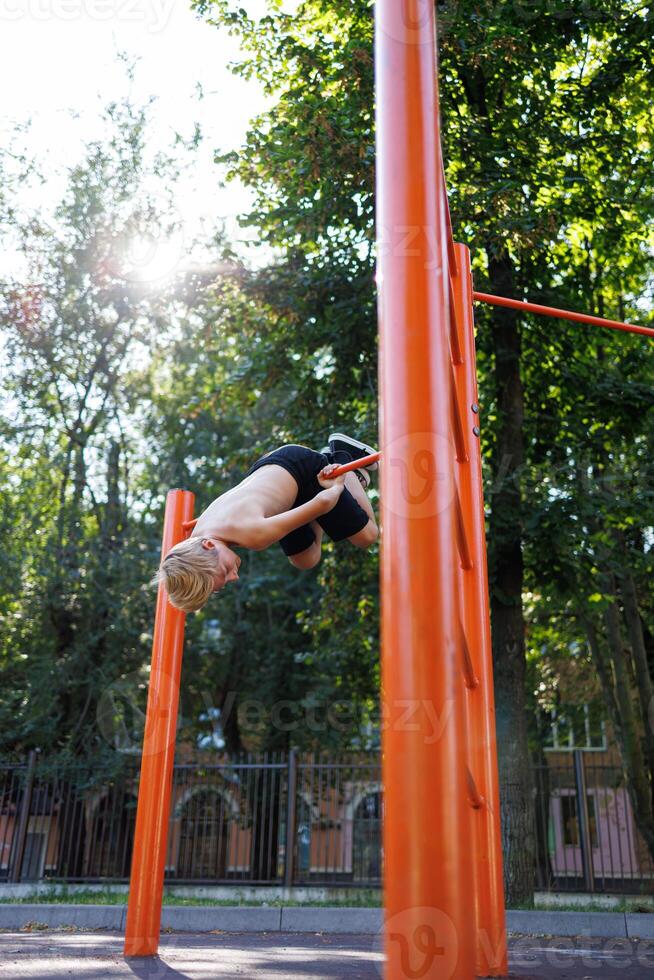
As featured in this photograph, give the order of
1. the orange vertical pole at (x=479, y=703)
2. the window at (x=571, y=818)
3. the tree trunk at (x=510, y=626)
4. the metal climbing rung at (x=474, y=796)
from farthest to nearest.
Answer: the window at (x=571, y=818) → the tree trunk at (x=510, y=626) → the orange vertical pole at (x=479, y=703) → the metal climbing rung at (x=474, y=796)

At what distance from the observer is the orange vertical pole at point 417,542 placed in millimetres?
1445

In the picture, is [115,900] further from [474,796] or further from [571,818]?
[571,818]

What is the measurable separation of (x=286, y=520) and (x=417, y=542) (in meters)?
2.35

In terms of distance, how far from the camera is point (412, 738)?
1.51 m

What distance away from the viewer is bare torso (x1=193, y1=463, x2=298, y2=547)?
4.01m

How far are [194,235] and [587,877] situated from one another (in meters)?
11.4

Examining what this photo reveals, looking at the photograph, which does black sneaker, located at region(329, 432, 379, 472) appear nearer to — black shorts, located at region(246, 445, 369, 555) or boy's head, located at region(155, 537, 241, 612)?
black shorts, located at region(246, 445, 369, 555)

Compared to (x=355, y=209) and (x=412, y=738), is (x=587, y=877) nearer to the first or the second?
(x=355, y=209)

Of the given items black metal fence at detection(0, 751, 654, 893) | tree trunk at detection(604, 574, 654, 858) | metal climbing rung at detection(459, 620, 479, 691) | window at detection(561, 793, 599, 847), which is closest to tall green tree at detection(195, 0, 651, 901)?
tree trunk at detection(604, 574, 654, 858)

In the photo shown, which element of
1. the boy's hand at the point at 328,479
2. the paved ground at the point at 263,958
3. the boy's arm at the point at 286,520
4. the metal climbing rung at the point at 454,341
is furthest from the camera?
the boy's hand at the point at 328,479

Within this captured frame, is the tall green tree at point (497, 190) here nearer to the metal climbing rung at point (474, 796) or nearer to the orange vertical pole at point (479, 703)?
the orange vertical pole at point (479, 703)

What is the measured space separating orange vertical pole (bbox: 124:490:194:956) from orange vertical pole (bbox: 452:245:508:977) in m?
1.88
